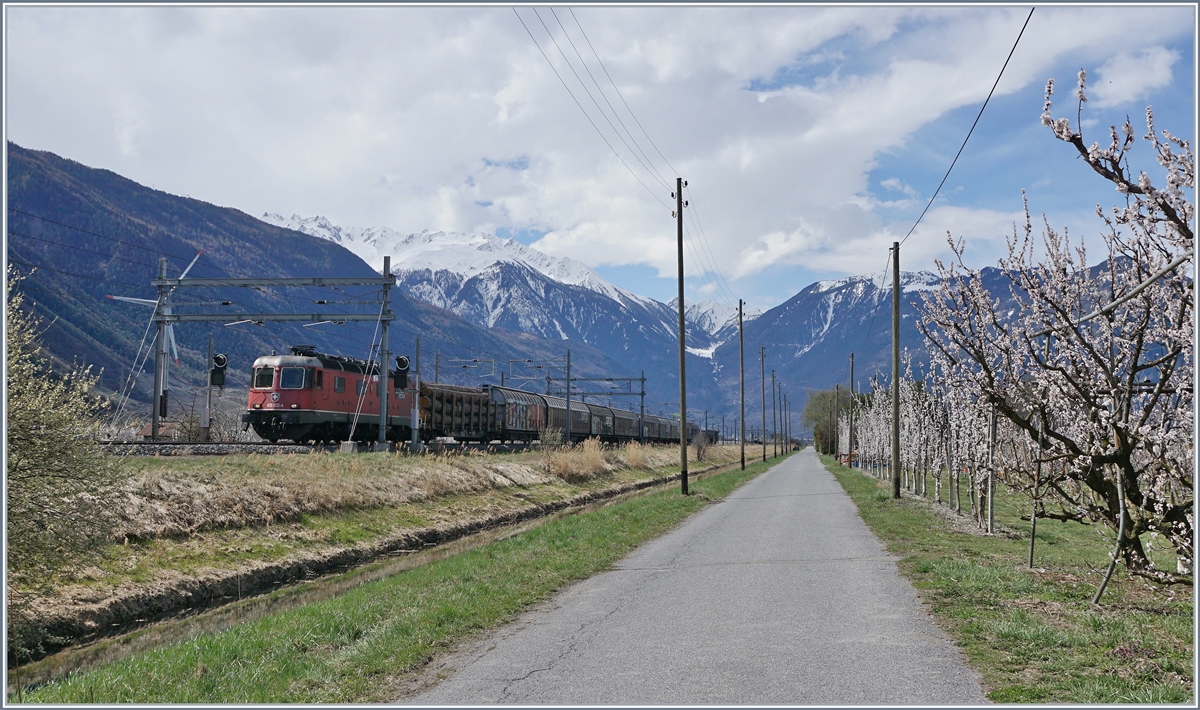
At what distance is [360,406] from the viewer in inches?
1266

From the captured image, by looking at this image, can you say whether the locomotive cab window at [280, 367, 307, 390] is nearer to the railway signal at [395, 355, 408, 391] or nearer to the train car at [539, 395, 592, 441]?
the railway signal at [395, 355, 408, 391]

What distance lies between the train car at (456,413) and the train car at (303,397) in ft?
21.0

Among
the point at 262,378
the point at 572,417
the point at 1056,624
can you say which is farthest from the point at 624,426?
the point at 1056,624

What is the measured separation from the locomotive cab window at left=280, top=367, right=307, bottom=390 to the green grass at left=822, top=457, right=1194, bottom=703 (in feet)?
79.3

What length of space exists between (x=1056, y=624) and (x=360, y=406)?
2741 centimetres

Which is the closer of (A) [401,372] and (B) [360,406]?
(B) [360,406]

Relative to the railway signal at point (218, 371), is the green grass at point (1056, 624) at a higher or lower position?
lower

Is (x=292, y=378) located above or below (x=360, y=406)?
above

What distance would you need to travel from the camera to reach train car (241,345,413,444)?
32.6m

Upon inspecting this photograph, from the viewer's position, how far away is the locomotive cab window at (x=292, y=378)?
32.5 m

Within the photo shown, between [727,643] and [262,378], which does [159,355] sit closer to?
[262,378]

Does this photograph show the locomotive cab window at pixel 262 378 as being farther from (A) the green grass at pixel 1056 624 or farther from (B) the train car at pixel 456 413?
(A) the green grass at pixel 1056 624

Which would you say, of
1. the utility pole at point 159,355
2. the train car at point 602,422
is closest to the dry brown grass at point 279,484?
the utility pole at point 159,355

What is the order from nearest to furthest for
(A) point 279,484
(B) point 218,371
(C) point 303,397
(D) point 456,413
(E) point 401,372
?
(A) point 279,484
(B) point 218,371
(C) point 303,397
(E) point 401,372
(D) point 456,413
